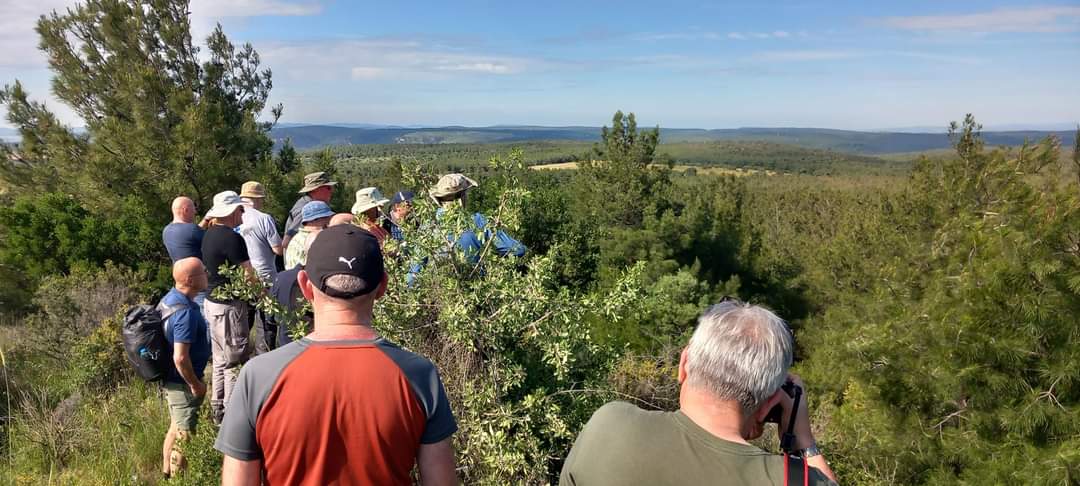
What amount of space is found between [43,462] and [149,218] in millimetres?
9707

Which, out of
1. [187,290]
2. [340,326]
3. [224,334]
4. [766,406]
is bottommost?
[224,334]

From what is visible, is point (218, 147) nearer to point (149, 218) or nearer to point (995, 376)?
point (149, 218)

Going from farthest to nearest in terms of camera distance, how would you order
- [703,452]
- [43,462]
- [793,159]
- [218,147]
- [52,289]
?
[793,159] → [218,147] → [52,289] → [43,462] → [703,452]

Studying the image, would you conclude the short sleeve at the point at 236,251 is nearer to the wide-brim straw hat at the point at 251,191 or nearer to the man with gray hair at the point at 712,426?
the wide-brim straw hat at the point at 251,191

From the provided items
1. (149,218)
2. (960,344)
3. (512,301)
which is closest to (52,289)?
(149,218)

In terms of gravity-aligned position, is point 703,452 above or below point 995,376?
above

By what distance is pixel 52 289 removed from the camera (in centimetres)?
689

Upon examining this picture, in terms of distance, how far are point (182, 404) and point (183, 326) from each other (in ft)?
1.64

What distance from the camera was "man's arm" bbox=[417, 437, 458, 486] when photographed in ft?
5.82

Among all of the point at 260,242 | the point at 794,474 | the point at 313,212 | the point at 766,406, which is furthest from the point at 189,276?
the point at 794,474

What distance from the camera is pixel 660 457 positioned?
1.46 m

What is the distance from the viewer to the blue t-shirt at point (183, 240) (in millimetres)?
4434

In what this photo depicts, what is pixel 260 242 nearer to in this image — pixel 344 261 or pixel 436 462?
pixel 344 261

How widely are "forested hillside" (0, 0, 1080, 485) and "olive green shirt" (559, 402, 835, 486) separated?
0.94 metres
